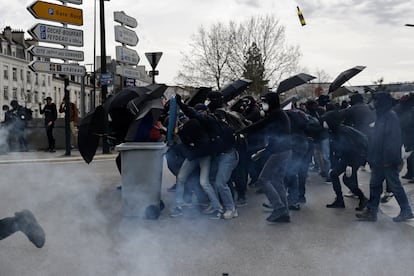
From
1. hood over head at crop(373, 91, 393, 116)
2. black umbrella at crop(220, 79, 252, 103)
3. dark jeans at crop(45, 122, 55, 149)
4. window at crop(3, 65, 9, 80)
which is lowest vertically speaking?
dark jeans at crop(45, 122, 55, 149)

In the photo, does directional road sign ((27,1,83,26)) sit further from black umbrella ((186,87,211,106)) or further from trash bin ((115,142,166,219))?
trash bin ((115,142,166,219))

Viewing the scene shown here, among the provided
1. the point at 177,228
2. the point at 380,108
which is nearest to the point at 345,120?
the point at 380,108

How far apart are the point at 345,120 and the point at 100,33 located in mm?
9195

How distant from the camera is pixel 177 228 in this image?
5.87 m

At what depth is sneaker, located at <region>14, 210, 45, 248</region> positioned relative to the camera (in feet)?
13.5

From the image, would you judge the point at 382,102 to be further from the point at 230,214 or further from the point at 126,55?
the point at 126,55

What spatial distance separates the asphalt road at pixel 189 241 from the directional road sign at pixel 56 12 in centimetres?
552

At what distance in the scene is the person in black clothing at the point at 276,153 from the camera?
6133 millimetres

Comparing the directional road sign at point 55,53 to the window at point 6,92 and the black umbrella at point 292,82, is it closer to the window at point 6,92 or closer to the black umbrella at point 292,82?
the black umbrella at point 292,82

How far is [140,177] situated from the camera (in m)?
6.40

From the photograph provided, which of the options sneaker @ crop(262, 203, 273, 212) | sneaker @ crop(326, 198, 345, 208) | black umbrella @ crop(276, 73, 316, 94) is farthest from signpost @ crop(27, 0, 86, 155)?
sneaker @ crop(326, 198, 345, 208)

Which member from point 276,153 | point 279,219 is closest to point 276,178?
point 276,153

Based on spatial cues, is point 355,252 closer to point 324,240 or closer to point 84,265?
point 324,240

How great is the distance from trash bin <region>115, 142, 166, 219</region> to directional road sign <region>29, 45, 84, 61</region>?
6674 millimetres
